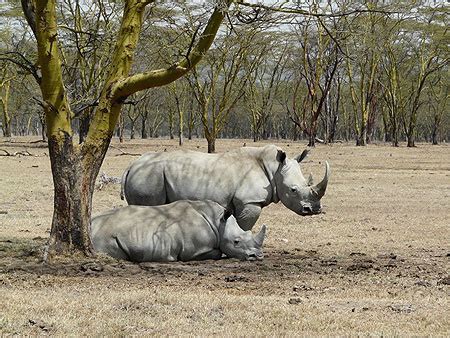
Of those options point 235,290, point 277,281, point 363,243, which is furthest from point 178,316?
point 363,243

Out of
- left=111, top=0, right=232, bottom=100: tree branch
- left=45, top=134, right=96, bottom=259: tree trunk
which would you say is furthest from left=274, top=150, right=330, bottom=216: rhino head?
left=45, top=134, right=96, bottom=259: tree trunk

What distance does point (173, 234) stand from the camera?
9023 mm

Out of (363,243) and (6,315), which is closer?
(6,315)

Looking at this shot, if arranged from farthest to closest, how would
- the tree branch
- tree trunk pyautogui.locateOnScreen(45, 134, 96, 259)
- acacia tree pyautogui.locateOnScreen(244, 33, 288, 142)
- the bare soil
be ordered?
acacia tree pyautogui.locateOnScreen(244, 33, 288, 142)
the tree branch
tree trunk pyautogui.locateOnScreen(45, 134, 96, 259)
the bare soil

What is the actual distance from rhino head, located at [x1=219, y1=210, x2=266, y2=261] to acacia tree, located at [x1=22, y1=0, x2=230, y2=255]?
1708mm

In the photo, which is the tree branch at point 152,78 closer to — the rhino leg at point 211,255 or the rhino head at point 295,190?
A: the rhino head at point 295,190

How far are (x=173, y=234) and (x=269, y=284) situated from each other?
1.79 metres

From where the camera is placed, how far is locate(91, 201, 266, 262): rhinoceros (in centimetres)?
898

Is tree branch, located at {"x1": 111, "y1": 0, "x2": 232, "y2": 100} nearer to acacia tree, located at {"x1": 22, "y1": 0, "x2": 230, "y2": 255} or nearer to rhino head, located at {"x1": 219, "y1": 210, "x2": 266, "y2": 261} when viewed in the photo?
acacia tree, located at {"x1": 22, "y1": 0, "x2": 230, "y2": 255}

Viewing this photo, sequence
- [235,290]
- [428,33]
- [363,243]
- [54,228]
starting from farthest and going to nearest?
[428,33] < [363,243] < [54,228] < [235,290]

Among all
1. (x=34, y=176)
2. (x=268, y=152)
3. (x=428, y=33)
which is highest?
(x=428, y=33)

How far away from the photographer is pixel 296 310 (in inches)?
237

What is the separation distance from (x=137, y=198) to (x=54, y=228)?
1.88 meters

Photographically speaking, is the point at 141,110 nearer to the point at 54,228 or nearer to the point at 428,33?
the point at 428,33
